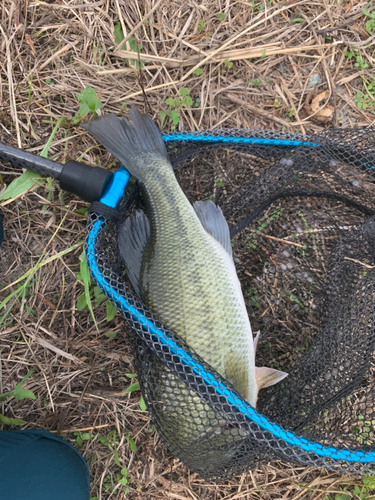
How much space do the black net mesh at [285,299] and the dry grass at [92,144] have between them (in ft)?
1.45

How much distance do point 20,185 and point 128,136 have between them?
66 centimetres

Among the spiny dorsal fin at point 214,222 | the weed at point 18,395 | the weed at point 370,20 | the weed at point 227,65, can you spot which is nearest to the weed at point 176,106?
the weed at point 227,65

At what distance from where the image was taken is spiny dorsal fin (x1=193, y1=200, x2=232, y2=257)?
1.77 metres

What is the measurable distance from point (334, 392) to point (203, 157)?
1318 mm

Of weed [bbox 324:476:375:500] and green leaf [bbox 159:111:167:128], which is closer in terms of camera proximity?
weed [bbox 324:476:375:500]

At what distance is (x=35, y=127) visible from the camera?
209 centimetres

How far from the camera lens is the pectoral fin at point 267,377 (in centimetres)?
164

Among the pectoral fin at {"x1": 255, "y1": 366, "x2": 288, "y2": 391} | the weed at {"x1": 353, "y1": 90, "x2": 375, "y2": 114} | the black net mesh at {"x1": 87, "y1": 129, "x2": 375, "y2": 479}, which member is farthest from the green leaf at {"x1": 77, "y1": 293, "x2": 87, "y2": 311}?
the weed at {"x1": 353, "y1": 90, "x2": 375, "y2": 114}

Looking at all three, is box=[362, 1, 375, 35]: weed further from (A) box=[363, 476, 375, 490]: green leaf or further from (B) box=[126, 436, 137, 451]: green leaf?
(B) box=[126, 436, 137, 451]: green leaf

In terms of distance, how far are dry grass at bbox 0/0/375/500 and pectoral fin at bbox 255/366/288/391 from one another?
0.72m

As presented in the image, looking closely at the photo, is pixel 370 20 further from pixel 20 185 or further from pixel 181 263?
pixel 20 185

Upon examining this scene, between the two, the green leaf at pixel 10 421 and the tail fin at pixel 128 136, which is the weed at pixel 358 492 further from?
the tail fin at pixel 128 136

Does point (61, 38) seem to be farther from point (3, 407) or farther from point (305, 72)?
point (3, 407)

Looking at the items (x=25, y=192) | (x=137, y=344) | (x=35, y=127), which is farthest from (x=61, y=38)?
(x=137, y=344)
